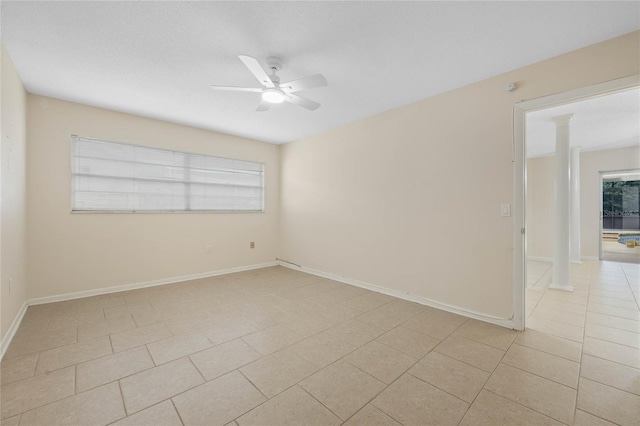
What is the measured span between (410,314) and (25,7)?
13.5ft

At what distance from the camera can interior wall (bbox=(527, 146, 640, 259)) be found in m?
5.89

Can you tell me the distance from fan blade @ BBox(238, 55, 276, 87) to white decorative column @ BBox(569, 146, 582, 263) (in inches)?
257

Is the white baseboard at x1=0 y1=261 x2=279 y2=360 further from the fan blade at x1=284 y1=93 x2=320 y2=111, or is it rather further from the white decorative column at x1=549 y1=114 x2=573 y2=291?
the white decorative column at x1=549 y1=114 x2=573 y2=291

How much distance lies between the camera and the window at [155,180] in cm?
355

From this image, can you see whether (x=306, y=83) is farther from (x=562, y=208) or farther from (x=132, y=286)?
(x=562, y=208)

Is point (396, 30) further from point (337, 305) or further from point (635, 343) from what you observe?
point (635, 343)

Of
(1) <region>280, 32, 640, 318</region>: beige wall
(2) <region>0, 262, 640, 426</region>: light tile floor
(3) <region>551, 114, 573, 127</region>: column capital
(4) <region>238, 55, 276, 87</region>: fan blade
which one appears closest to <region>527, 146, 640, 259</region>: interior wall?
(3) <region>551, 114, 573, 127</region>: column capital

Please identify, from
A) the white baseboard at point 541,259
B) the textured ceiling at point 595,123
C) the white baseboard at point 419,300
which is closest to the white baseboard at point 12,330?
the white baseboard at point 419,300

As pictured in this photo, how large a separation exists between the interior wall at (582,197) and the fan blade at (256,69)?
271 inches

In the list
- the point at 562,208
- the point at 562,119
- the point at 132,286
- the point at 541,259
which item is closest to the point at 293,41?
the point at 132,286

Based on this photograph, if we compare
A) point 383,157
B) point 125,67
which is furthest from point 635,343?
point 125,67

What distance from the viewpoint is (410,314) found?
2.97 metres

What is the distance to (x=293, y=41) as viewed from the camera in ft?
7.03

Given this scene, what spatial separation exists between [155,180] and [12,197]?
1.67 meters
